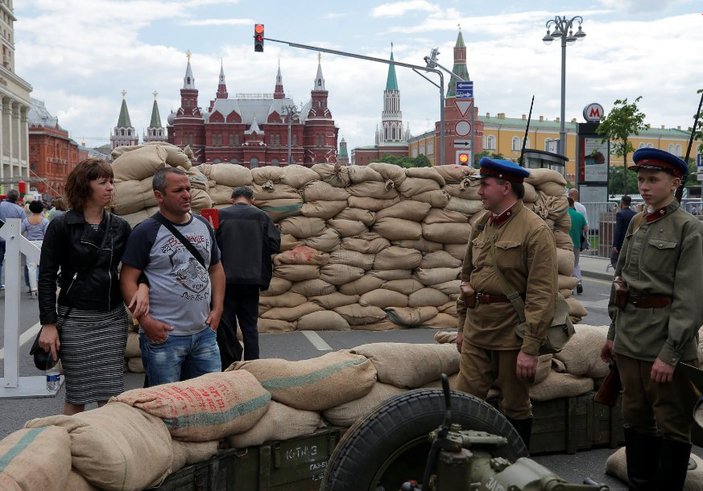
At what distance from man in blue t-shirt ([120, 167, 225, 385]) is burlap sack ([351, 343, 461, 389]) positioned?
927 millimetres

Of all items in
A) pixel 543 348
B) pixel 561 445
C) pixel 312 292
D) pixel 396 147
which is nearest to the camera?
pixel 543 348

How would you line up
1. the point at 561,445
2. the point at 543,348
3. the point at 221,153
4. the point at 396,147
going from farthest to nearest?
the point at 396,147
the point at 221,153
the point at 561,445
the point at 543,348

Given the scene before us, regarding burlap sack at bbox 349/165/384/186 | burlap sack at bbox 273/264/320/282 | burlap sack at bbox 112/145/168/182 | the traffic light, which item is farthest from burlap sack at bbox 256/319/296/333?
the traffic light

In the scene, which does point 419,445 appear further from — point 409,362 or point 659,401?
point 409,362

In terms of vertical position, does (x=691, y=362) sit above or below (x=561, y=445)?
above

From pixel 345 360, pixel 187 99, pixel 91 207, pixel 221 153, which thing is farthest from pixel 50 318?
pixel 187 99

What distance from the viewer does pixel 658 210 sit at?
12.6 feet

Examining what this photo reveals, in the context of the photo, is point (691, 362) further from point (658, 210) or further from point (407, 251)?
point (407, 251)

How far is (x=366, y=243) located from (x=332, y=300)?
2.51 ft

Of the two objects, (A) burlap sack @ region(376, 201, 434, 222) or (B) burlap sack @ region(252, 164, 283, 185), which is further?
(A) burlap sack @ region(376, 201, 434, 222)

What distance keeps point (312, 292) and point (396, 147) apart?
154 meters

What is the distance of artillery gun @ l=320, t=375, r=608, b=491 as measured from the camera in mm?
2471

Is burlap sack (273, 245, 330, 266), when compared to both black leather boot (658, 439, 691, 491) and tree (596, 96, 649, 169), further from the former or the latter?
tree (596, 96, 649, 169)

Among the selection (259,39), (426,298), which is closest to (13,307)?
(426,298)
